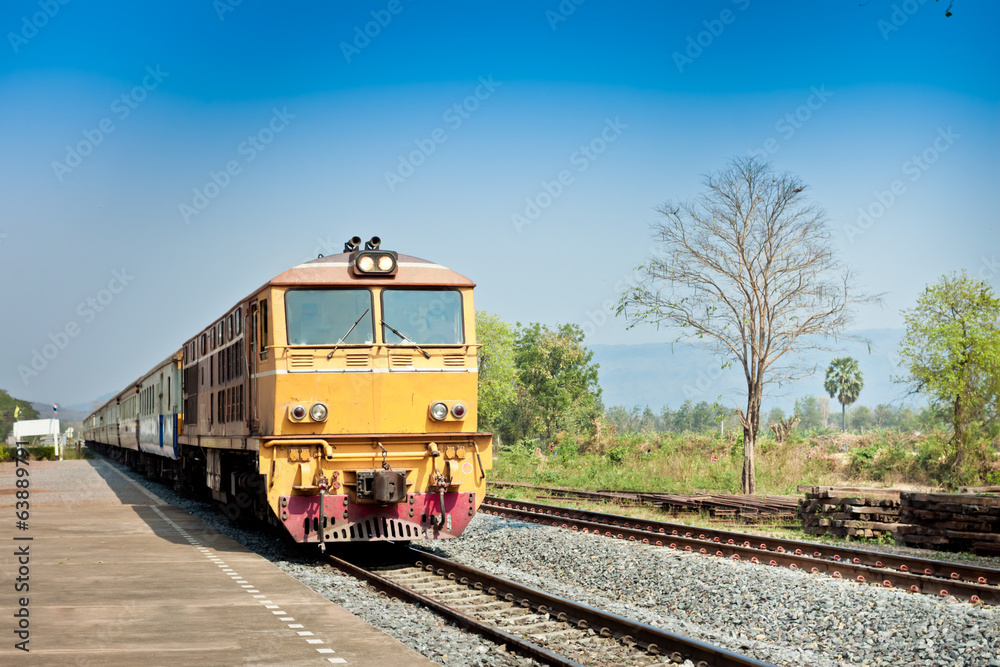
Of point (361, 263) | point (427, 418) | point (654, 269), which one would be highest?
point (654, 269)

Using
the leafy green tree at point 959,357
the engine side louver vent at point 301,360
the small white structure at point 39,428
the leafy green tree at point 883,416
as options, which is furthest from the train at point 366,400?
the leafy green tree at point 883,416

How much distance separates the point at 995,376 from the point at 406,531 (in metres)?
22.0

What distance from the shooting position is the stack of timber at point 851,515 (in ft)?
48.5

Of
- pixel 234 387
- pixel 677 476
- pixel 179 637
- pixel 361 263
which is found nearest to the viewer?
pixel 179 637

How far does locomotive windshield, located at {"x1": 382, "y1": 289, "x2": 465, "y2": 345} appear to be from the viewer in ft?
39.2

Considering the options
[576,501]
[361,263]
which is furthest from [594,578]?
[576,501]

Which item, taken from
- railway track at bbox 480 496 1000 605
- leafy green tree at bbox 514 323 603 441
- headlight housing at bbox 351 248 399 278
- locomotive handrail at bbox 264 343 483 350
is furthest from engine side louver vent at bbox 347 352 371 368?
leafy green tree at bbox 514 323 603 441

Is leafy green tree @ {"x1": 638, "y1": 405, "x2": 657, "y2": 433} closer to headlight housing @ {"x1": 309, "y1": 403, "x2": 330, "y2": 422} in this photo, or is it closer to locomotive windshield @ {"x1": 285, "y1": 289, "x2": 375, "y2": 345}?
locomotive windshield @ {"x1": 285, "y1": 289, "x2": 375, "y2": 345}

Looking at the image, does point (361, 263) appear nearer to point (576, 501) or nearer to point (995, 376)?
point (576, 501)

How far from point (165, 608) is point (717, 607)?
535 cm

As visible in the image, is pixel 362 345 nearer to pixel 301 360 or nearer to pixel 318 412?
pixel 301 360

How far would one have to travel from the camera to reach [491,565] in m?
12.2

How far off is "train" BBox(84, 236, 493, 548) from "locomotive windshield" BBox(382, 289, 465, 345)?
13mm

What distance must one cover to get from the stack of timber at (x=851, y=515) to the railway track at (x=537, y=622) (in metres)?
6.95
